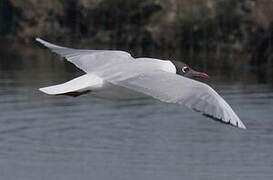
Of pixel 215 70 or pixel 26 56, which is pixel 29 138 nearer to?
pixel 215 70

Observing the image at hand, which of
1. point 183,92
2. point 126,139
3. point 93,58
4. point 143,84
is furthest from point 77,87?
point 126,139

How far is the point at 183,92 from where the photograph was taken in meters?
10.5

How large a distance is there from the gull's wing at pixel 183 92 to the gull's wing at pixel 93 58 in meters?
0.84

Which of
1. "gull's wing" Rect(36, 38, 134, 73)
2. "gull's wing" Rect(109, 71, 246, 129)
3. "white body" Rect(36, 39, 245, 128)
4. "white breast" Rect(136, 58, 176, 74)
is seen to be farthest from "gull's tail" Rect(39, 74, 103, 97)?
"white breast" Rect(136, 58, 176, 74)

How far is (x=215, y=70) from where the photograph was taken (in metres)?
28.6

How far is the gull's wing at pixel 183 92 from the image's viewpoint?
32.9 feet

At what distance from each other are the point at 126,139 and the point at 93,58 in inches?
215

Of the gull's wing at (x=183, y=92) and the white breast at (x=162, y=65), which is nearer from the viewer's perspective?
the gull's wing at (x=183, y=92)

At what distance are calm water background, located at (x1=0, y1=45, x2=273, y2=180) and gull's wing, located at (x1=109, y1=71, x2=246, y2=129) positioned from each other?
4.17 m

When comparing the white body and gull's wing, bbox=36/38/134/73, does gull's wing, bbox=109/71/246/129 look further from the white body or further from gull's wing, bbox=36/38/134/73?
gull's wing, bbox=36/38/134/73

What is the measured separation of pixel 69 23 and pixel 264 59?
29.1 feet

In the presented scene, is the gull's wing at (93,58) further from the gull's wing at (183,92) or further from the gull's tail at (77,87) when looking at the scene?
the gull's wing at (183,92)

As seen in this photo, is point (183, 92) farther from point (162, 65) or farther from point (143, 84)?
point (162, 65)

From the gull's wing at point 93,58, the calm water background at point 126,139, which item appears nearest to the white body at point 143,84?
the gull's wing at point 93,58
